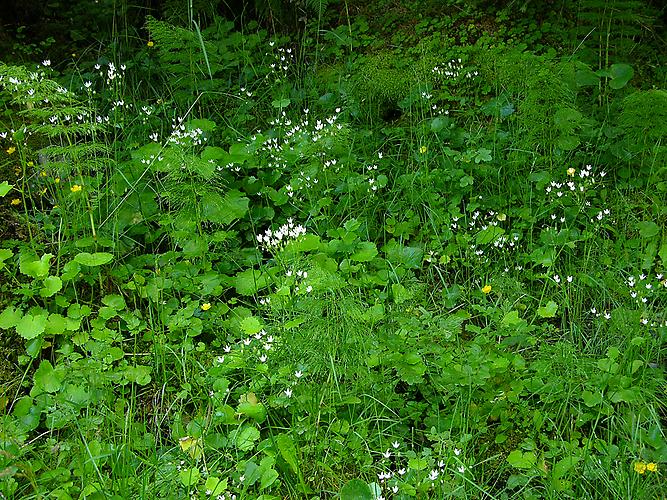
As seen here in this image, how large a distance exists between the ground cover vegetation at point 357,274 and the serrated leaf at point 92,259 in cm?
1

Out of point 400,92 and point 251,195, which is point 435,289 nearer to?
point 251,195

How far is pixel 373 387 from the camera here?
267cm

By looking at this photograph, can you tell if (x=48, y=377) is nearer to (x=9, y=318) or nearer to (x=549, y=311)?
(x=9, y=318)

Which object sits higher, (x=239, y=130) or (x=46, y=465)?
(x=239, y=130)

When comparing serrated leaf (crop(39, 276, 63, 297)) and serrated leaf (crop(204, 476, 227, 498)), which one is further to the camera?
serrated leaf (crop(39, 276, 63, 297))

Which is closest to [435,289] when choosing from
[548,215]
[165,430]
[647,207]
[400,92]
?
[548,215]

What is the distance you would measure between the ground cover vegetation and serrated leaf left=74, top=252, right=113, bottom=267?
0.04 ft

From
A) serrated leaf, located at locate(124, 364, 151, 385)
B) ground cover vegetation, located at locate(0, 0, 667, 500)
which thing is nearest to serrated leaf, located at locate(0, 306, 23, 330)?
ground cover vegetation, located at locate(0, 0, 667, 500)

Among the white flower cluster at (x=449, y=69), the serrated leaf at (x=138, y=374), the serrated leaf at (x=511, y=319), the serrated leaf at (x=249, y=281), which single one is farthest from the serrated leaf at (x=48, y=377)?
the white flower cluster at (x=449, y=69)

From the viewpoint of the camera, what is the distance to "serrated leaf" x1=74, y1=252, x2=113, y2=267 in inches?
123

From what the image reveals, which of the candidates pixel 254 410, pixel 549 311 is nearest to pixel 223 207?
pixel 254 410

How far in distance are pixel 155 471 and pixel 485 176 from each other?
2.44 meters

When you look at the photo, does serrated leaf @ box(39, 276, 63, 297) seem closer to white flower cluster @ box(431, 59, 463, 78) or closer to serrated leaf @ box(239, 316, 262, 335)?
serrated leaf @ box(239, 316, 262, 335)

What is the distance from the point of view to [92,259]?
10.3 feet
